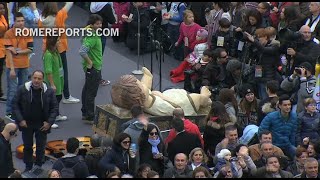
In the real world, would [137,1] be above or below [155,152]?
above

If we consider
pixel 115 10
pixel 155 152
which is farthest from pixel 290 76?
pixel 115 10

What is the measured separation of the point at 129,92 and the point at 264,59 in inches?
91.9

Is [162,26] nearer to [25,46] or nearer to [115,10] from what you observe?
[115,10]

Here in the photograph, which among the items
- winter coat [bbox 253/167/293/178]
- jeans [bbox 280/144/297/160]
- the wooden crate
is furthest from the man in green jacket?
winter coat [bbox 253/167/293/178]

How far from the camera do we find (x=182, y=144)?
14102mm

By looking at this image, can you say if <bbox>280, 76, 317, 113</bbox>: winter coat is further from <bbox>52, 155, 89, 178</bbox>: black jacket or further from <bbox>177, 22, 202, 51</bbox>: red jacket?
<bbox>52, 155, 89, 178</bbox>: black jacket

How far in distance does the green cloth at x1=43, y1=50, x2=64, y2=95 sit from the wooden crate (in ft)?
3.11

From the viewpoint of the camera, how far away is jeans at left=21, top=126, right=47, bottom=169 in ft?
48.3

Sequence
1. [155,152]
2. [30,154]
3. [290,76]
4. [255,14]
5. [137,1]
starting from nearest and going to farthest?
[155,152] → [30,154] → [290,76] → [255,14] → [137,1]

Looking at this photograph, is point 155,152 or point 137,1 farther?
point 137,1

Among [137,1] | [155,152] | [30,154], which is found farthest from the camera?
[137,1]

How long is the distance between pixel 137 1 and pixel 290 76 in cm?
421

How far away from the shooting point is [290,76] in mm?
15984

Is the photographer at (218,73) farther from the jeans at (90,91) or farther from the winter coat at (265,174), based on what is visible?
the winter coat at (265,174)
